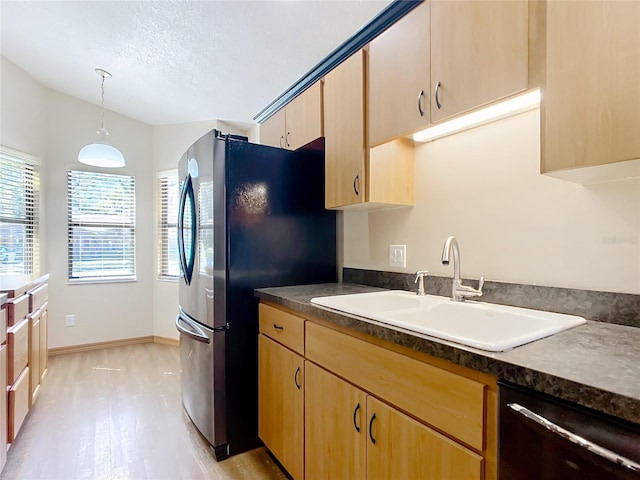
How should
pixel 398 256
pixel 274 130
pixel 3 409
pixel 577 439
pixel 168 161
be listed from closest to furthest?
pixel 577 439 → pixel 3 409 → pixel 398 256 → pixel 274 130 → pixel 168 161

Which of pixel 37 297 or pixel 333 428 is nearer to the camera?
pixel 333 428

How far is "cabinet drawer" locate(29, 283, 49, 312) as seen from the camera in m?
2.29

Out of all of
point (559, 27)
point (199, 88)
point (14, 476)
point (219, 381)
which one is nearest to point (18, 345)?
point (14, 476)

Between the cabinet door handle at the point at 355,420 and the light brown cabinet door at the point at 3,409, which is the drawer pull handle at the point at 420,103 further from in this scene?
the light brown cabinet door at the point at 3,409

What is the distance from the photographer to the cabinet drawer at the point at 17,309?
6.14 ft

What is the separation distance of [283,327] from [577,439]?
1217 millimetres

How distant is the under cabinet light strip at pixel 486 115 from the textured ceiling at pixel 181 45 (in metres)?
0.78

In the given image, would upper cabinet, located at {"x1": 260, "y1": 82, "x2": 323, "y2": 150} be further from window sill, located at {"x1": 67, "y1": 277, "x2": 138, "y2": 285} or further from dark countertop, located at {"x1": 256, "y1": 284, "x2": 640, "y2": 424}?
window sill, located at {"x1": 67, "y1": 277, "x2": 138, "y2": 285}

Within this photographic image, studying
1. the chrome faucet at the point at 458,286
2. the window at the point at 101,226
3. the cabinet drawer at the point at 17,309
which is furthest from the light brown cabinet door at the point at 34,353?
the chrome faucet at the point at 458,286

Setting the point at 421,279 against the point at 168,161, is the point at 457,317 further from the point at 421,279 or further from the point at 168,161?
the point at 168,161

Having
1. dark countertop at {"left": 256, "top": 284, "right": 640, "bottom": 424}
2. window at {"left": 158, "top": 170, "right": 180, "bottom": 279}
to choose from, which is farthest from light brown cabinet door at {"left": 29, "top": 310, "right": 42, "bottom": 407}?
dark countertop at {"left": 256, "top": 284, "right": 640, "bottom": 424}

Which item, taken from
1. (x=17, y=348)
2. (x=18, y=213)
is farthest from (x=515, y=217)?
(x=18, y=213)

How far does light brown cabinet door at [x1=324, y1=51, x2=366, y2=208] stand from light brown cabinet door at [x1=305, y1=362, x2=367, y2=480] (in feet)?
2.77

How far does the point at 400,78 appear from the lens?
55.1 inches
